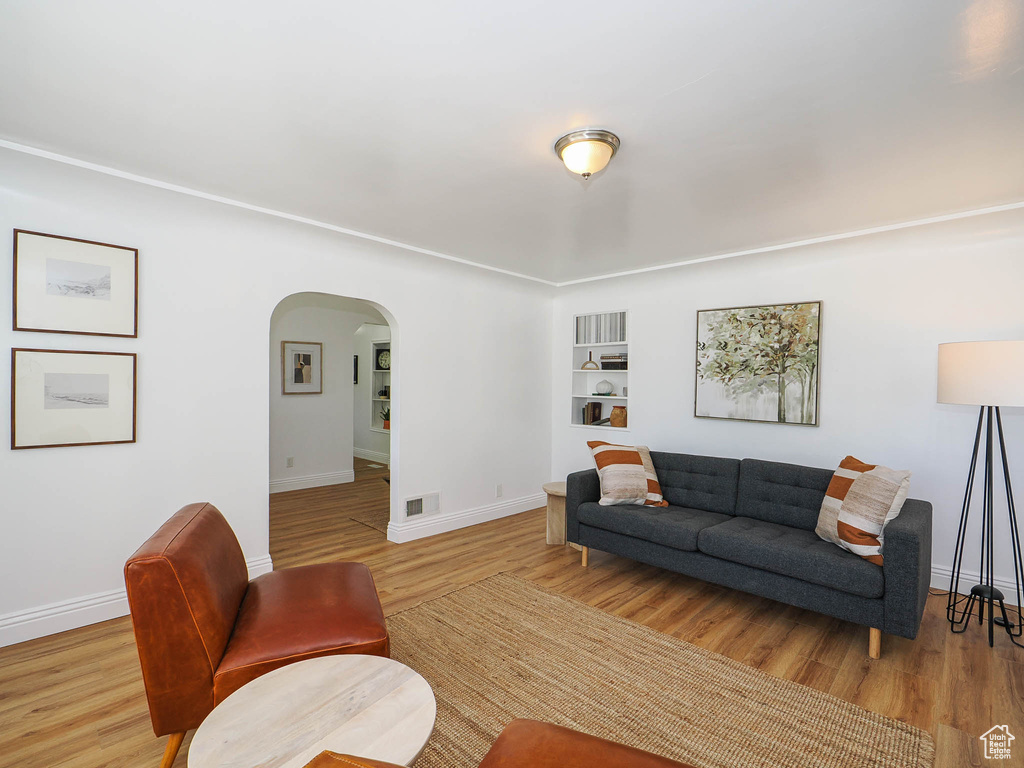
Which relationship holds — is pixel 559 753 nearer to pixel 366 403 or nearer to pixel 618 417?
pixel 618 417

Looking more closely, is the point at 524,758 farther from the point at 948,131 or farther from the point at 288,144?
the point at 948,131

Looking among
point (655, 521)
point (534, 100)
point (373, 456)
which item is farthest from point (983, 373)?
point (373, 456)

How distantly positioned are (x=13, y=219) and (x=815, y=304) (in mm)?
5116

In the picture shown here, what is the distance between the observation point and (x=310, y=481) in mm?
6574

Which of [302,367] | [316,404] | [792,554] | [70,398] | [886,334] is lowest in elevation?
[792,554]

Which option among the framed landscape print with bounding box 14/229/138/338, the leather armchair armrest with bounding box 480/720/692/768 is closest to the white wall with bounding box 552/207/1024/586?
the leather armchair armrest with bounding box 480/720/692/768

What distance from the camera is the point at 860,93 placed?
186 centimetres

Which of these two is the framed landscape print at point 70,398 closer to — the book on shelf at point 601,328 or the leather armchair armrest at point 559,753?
the leather armchair armrest at point 559,753

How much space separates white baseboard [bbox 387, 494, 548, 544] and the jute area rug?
1.38 metres

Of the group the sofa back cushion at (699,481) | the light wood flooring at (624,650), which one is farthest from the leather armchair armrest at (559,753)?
the sofa back cushion at (699,481)

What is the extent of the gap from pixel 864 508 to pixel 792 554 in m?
0.46

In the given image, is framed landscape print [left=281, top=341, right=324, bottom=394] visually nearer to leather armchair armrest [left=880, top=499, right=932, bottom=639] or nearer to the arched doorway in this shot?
the arched doorway

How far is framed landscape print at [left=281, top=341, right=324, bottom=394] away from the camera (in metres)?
6.35

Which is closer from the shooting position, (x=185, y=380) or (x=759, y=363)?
(x=185, y=380)
